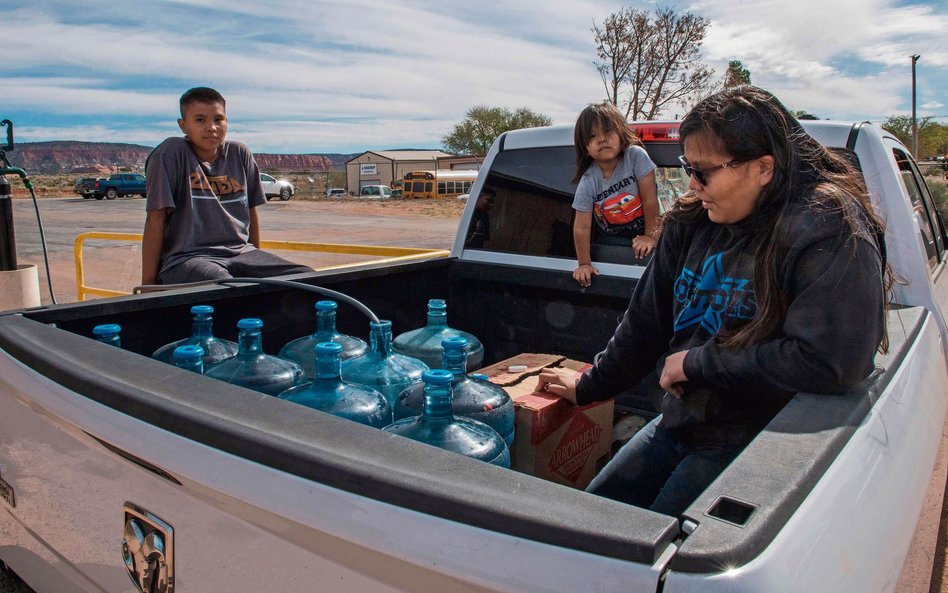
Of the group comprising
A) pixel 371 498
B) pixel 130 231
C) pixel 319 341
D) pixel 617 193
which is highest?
pixel 617 193

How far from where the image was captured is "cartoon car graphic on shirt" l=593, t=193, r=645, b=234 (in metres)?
3.58

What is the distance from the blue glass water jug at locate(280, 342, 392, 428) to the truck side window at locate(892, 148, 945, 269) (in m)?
2.57

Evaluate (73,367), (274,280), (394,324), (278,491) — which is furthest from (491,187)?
(278,491)

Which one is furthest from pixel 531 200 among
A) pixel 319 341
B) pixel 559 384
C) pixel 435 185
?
pixel 435 185

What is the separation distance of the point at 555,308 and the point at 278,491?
249 centimetres

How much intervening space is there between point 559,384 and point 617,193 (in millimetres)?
1417

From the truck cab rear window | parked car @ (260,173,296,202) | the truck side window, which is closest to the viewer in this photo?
the truck side window

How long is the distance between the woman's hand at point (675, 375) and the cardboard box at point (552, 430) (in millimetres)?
465

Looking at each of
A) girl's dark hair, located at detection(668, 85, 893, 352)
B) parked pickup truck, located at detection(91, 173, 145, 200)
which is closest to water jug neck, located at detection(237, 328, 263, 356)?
girl's dark hair, located at detection(668, 85, 893, 352)

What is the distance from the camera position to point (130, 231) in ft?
68.1

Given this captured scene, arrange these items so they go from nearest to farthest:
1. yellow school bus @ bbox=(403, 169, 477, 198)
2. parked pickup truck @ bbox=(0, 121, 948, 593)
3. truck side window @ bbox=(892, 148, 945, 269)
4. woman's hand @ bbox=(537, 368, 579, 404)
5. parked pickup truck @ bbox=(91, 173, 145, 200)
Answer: parked pickup truck @ bbox=(0, 121, 948, 593) → woman's hand @ bbox=(537, 368, 579, 404) → truck side window @ bbox=(892, 148, 945, 269) → parked pickup truck @ bbox=(91, 173, 145, 200) → yellow school bus @ bbox=(403, 169, 477, 198)

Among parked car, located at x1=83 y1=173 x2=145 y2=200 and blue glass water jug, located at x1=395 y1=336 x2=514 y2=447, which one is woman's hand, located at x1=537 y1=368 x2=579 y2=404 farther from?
parked car, located at x1=83 y1=173 x2=145 y2=200

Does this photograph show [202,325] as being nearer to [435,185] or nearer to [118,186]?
[118,186]

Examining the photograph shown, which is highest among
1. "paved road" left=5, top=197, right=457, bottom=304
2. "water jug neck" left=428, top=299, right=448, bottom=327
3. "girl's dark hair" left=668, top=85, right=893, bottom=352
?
"girl's dark hair" left=668, top=85, right=893, bottom=352
